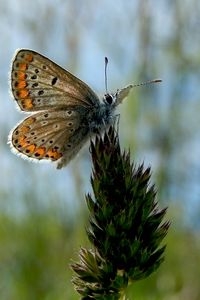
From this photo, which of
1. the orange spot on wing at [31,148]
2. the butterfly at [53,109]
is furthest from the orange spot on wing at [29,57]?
the orange spot on wing at [31,148]

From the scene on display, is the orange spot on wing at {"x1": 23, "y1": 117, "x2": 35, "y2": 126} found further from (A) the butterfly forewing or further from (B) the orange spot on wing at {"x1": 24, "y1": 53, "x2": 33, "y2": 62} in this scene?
(B) the orange spot on wing at {"x1": 24, "y1": 53, "x2": 33, "y2": 62}

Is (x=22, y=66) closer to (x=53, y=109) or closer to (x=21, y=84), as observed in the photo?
(x=21, y=84)

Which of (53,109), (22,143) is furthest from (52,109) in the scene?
(22,143)

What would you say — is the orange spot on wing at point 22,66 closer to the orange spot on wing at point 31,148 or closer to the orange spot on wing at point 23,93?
the orange spot on wing at point 23,93

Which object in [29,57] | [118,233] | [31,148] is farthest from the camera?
[31,148]

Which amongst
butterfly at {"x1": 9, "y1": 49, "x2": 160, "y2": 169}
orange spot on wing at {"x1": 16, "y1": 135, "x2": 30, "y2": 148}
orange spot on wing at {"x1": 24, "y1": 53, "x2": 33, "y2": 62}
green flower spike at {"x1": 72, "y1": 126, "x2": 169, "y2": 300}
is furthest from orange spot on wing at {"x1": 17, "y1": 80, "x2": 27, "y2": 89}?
green flower spike at {"x1": 72, "y1": 126, "x2": 169, "y2": 300}

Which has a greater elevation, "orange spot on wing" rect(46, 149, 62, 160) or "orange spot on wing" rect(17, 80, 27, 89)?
"orange spot on wing" rect(17, 80, 27, 89)

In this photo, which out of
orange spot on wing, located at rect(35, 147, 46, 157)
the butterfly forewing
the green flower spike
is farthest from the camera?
orange spot on wing, located at rect(35, 147, 46, 157)
